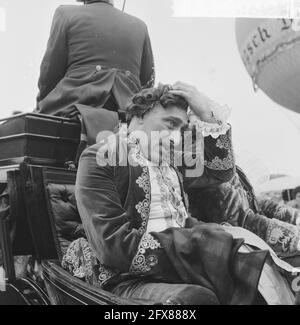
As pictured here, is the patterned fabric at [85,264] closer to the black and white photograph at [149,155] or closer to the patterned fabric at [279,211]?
the black and white photograph at [149,155]

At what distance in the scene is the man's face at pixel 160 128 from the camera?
1725 mm

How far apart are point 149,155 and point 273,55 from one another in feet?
1.89

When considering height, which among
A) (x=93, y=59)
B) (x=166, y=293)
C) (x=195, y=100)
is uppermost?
(x=93, y=59)

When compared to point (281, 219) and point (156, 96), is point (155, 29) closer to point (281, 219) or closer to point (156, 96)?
point (156, 96)

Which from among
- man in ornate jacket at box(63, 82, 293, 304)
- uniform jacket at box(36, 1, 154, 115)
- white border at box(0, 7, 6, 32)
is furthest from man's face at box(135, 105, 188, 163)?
white border at box(0, 7, 6, 32)

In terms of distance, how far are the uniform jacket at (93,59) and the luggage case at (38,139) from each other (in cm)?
8

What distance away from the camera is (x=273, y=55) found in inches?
74.7

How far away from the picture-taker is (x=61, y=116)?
Answer: 6.22 feet

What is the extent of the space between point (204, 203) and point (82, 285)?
51 cm

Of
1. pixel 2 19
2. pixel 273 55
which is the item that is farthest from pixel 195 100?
pixel 2 19

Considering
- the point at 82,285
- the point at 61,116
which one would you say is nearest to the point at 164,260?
the point at 82,285

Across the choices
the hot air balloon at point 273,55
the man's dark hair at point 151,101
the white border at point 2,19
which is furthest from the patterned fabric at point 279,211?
the white border at point 2,19

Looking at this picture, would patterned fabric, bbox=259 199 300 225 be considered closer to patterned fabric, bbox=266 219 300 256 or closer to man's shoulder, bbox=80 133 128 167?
patterned fabric, bbox=266 219 300 256

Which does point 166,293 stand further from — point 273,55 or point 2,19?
point 2,19
